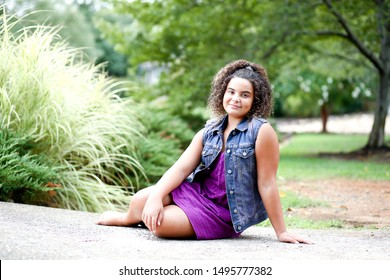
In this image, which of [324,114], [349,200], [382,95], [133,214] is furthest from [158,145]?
[324,114]

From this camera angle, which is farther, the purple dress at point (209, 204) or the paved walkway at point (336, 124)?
the paved walkway at point (336, 124)

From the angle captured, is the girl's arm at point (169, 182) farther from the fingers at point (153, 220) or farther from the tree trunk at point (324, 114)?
the tree trunk at point (324, 114)

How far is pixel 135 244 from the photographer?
3289mm

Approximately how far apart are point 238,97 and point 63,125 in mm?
2566

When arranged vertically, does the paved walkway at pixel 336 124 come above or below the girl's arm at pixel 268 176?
below

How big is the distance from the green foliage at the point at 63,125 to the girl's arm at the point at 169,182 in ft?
5.94

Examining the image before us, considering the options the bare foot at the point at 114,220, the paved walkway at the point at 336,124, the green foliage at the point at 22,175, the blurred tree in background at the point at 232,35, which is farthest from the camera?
the paved walkway at the point at 336,124

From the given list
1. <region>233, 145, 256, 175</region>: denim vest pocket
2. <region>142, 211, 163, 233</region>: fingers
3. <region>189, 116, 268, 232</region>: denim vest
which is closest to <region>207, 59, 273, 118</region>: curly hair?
<region>189, 116, 268, 232</region>: denim vest

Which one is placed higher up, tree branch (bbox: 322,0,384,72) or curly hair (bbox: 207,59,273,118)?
tree branch (bbox: 322,0,384,72)

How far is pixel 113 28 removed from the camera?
12508mm

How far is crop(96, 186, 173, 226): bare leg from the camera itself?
3.66 meters

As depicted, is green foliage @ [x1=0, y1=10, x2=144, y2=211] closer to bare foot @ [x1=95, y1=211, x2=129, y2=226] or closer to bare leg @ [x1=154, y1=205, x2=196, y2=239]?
bare foot @ [x1=95, y1=211, x2=129, y2=226]

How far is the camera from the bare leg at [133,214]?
12.0 ft

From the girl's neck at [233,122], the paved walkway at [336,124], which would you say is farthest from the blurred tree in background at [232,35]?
the paved walkway at [336,124]
